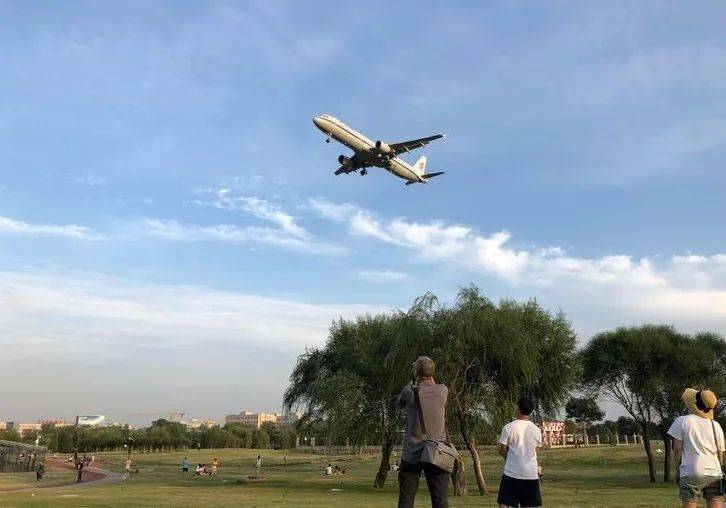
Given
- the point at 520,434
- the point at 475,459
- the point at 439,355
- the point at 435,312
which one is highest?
the point at 435,312

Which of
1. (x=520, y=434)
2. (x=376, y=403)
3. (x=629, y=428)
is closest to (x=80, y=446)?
(x=629, y=428)

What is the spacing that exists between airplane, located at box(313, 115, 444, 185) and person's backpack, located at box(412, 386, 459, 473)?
42235 mm

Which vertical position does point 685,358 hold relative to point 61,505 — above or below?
above

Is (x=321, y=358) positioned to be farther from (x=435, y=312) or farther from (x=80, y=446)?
(x=80, y=446)

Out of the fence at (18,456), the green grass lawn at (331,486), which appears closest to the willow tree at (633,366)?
the green grass lawn at (331,486)

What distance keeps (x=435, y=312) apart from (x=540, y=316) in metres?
5.83

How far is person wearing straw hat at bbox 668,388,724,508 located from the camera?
7.43 m

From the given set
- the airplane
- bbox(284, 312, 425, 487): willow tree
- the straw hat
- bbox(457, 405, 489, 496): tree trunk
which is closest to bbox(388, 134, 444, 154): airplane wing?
the airplane

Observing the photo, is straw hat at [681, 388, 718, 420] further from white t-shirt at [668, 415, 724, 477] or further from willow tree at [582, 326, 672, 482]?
willow tree at [582, 326, 672, 482]

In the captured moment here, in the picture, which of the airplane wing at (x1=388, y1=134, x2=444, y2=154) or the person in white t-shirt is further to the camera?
the airplane wing at (x1=388, y1=134, x2=444, y2=154)

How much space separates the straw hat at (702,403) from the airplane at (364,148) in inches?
1606

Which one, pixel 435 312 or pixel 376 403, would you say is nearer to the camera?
pixel 435 312

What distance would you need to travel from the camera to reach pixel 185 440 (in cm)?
14525

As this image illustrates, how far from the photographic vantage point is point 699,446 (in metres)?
7.50
